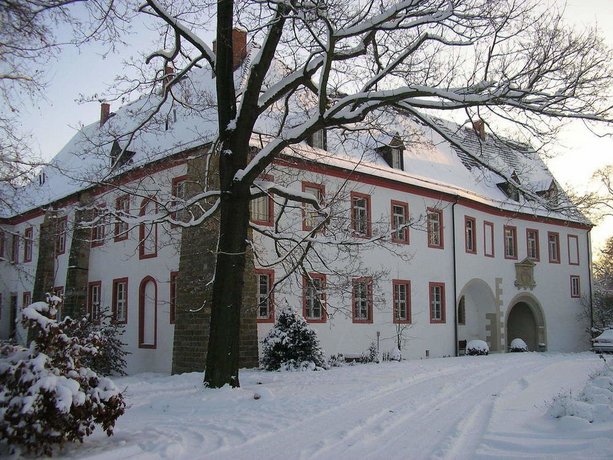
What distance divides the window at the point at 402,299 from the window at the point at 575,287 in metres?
13.7

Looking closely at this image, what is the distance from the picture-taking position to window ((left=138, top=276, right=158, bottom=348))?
68.1 feet

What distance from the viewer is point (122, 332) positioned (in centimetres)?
2089

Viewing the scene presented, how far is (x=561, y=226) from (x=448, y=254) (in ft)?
33.8

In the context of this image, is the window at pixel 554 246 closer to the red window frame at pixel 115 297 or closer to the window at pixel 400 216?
the window at pixel 400 216

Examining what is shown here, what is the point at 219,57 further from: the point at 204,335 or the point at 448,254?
the point at 448,254

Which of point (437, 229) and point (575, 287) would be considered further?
point (575, 287)

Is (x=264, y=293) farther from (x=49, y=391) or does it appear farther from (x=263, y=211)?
(x=49, y=391)

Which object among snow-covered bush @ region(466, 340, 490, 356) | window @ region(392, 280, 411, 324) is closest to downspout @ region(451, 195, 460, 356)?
snow-covered bush @ region(466, 340, 490, 356)

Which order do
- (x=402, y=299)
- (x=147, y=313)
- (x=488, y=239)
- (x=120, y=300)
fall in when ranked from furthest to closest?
(x=488, y=239)
(x=402, y=299)
(x=120, y=300)
(x=147, y=313)

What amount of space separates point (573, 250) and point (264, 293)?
20.9m

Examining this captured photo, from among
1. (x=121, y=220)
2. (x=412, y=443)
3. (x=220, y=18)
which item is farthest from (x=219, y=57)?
(x=412, y=443)

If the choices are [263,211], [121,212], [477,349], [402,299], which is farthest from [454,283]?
[121,212]

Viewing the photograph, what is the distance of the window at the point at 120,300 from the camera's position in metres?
22.4

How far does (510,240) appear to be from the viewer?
2983 cm
